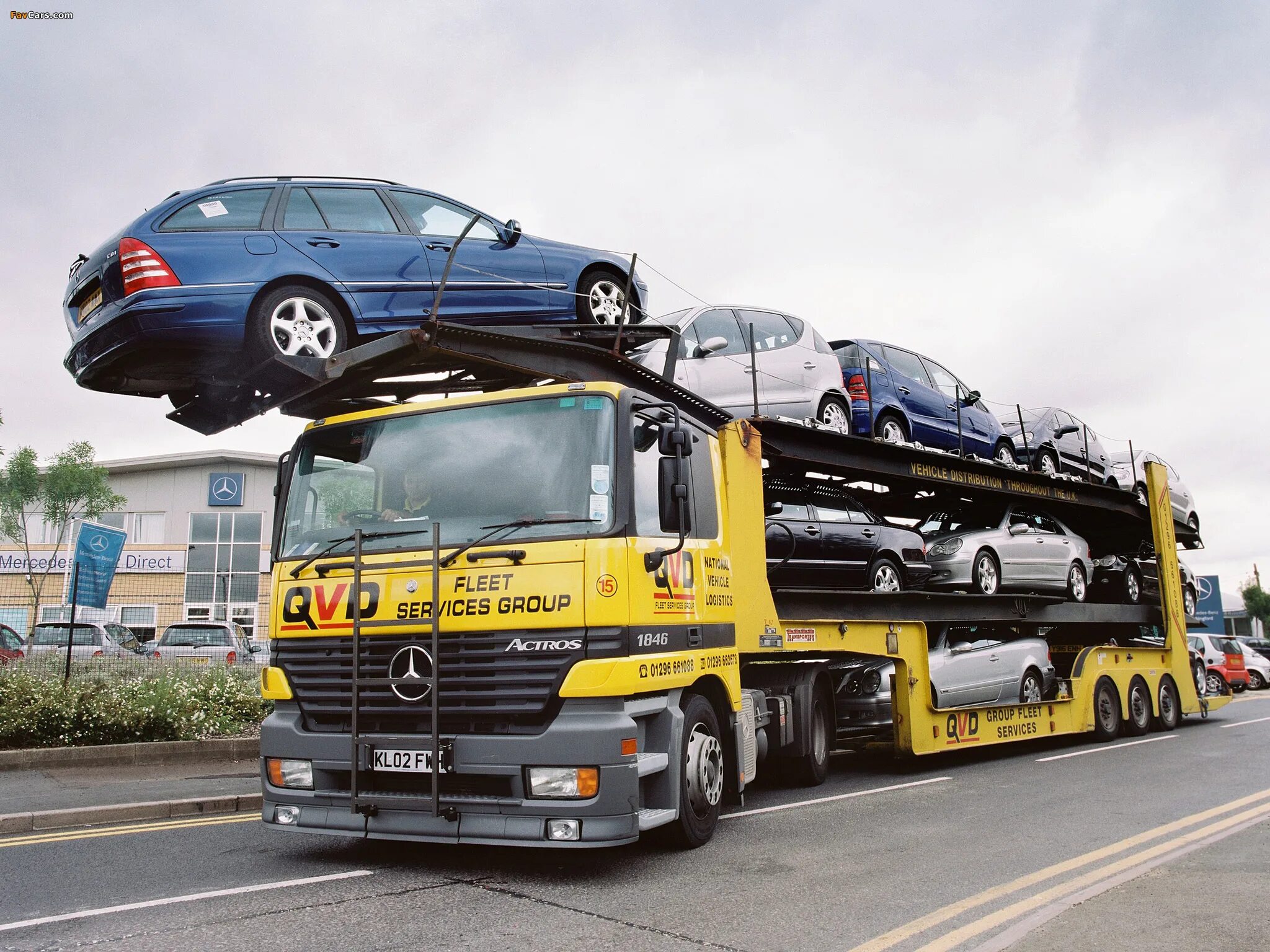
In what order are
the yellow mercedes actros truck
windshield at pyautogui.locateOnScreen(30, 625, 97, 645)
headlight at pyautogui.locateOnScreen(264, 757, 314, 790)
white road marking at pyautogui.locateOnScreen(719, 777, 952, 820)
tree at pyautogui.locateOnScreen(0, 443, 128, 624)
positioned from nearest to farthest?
the yellow mercedes actros truck → headlight at pyautogui.locateOnScreen(264, 757, 314, 790) → white road marking at pyautogui.locateOnScreen(719, 777, 952, 820) → windshield at pyautogui.locateOnScreen(30, 625, 97, 645) → tree at pyautogui.locateOnScreen(0, 443, 128, 624)

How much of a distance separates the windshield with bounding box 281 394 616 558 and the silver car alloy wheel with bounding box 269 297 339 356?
626 millimetres

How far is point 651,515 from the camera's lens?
5.91 m

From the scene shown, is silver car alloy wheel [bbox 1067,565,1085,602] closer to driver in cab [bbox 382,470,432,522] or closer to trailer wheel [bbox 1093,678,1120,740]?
trailer wheel [bbox 1093,678,1120,740]

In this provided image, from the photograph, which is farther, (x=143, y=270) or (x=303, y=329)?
(x=303, y=329)

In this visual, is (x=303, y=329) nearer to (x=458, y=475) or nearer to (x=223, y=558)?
(x=458, y=475)

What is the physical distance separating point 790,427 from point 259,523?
3877 cm

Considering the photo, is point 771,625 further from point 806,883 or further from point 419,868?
point 419,868

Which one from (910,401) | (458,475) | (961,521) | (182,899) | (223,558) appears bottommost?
(182,899)

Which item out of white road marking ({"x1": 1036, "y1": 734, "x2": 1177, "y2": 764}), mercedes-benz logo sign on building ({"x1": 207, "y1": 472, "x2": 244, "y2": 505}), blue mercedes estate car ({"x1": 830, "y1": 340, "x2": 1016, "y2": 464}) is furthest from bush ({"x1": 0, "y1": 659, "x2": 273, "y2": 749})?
mercedes-benz logo sign on building ({"x1": 207, "y1": 472, "x2": 244, "y2": 505})

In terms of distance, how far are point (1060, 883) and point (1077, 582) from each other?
9265 millimetres

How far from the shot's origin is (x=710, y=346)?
978 centimetres

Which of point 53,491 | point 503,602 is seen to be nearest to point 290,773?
point 503,602

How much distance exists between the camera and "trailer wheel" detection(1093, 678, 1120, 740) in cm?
1345

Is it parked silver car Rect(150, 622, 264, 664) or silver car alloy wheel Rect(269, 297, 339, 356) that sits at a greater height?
silver car alloy wheel Rect(269, 297, 339, 356)
